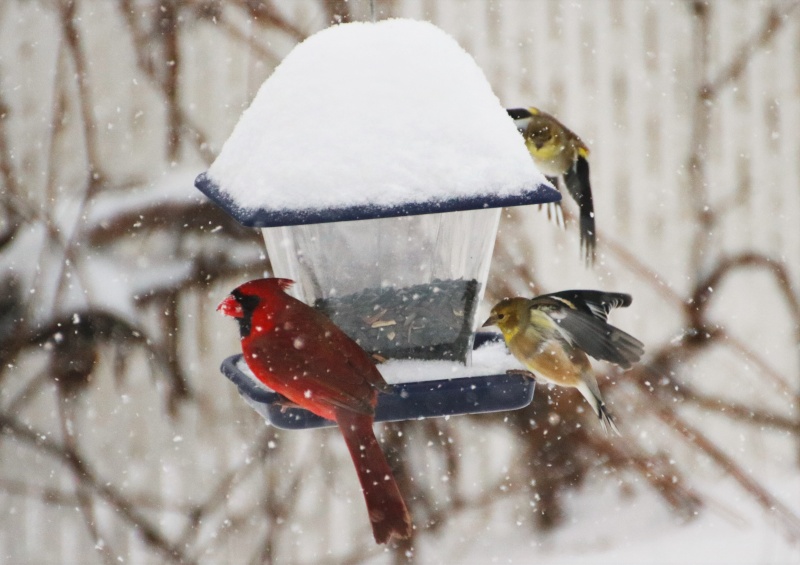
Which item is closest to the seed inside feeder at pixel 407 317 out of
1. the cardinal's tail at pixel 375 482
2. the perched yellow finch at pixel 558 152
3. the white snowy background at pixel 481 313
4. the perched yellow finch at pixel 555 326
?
the perched yellow finch at pixel 555 326

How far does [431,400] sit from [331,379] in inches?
9.0

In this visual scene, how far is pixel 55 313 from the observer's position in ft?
13.3

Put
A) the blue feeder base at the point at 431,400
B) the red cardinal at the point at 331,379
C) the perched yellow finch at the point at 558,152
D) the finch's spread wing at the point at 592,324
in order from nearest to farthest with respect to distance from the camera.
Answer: the red cardinal at the point at 331,379 < the blue feeder base at the point at 431,400 < the finch's spread wing at the point at 592,324 < the perched yellow finch at the point at 558,152

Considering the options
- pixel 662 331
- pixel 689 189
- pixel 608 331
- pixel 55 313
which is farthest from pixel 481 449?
pixel 608 331

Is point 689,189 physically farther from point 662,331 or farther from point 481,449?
point 481,449

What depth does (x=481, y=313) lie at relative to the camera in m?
4.21

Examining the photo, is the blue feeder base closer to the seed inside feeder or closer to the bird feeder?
the bird feeder

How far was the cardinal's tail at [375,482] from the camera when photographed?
1878 mm

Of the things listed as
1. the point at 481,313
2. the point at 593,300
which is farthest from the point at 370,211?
the point at 481,313

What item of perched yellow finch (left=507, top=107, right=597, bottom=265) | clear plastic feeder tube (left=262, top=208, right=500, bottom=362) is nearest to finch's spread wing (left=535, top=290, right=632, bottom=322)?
clear plastic feeder tube (left=262, top=208, right=500, bottom=362)

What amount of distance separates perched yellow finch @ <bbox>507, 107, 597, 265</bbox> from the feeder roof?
0.70 metres

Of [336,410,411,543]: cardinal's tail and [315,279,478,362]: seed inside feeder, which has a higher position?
[315,279,478,362]: seed inside feeder

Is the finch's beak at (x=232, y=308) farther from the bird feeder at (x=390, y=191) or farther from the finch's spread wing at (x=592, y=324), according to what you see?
the finch's spread wing at (x=592, y=324)

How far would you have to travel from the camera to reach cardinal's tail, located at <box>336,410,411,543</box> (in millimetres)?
1878
